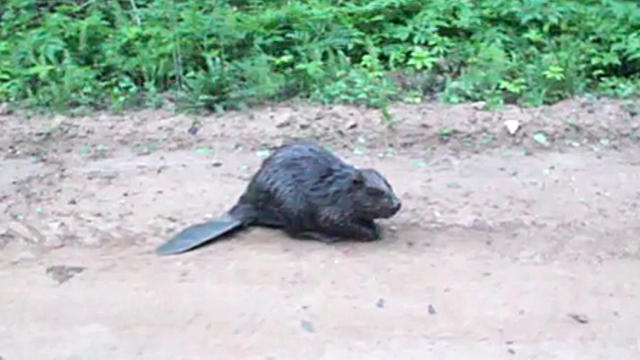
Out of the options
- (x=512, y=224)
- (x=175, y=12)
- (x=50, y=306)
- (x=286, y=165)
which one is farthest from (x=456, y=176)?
(x=175, y=12)

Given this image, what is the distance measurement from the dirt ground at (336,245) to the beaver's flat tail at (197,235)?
0.07m

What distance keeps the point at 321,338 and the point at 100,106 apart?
173 inches

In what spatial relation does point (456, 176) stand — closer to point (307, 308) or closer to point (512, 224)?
point (512, 224)

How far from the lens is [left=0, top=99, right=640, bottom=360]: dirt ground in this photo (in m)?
4.35

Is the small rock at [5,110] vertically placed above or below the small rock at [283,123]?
below

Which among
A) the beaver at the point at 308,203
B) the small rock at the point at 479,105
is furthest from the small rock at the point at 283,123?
the beaver at the point at 308,203

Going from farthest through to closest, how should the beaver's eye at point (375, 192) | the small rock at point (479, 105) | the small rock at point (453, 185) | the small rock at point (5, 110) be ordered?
the small rock at point (5, 110) < the small rock at point (479, 105) < the small rock at point (453, 185) < the beaver's eye at point (375, 192)

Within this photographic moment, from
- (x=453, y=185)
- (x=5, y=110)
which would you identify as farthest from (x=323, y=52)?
(x=453, y=185)

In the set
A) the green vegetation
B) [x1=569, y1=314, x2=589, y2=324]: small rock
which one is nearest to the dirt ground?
[x1=569, y1=314, x2=589, y2=324]: small rock

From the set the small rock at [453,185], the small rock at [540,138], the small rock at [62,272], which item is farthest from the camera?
the small rock at [540,138]

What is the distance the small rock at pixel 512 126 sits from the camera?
7.19 metres

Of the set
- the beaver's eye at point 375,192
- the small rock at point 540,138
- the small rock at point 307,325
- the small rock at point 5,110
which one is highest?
the beaver's eye at point 375,192

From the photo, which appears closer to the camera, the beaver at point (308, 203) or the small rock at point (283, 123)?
the beaver at point (308, 203)

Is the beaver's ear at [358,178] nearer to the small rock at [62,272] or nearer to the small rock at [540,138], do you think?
the small rock at [62,272]
